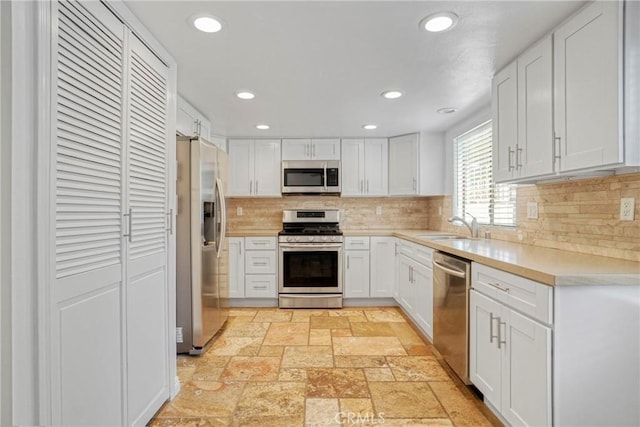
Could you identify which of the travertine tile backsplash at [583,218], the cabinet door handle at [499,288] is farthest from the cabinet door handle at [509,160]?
the cabinet door handle at [499,288]

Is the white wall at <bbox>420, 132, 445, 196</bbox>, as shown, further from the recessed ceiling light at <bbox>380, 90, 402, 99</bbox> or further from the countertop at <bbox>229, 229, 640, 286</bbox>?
the countertop at <bbox>229, 229, 640, 286</bbox>

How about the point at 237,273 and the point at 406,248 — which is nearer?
the point at 406,248

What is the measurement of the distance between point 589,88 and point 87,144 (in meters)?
2.20

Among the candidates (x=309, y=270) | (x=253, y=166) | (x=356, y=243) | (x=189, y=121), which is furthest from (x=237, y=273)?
(x=189, y=121)

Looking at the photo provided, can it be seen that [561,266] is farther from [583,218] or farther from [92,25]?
[92,25]

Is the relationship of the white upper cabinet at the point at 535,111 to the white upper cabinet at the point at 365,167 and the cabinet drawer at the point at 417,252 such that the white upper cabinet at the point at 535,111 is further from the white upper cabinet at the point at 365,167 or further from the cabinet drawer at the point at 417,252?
the white upper cabinet at the point at 365,167

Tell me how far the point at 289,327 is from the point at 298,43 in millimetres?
2637

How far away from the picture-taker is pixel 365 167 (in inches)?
170

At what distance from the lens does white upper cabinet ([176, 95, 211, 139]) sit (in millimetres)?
2662

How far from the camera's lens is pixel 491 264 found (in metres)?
1.78

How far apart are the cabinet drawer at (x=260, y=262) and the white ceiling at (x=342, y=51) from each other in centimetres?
171

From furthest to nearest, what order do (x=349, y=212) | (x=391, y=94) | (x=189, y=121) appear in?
(x=349, y=212), (x=189, y=121), (x=391, y=94)

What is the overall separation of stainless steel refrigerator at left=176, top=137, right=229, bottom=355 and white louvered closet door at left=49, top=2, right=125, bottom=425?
1.10m

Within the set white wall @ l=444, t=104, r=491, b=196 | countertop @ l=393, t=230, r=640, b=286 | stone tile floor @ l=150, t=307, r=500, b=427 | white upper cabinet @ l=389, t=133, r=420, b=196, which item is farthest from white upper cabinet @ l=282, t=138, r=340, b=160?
countertop @ l=393, t=230, r=640, b=286
